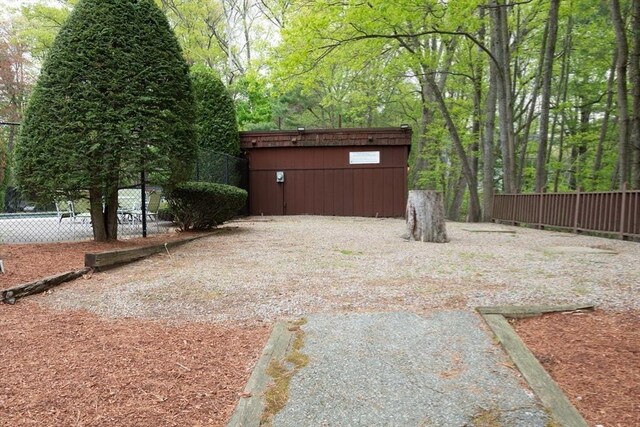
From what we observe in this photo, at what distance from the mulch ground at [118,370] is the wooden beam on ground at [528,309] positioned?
154cm

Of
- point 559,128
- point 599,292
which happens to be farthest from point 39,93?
point 559,128

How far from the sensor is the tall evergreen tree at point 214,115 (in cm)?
1154

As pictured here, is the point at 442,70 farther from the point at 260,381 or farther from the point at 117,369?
the point at 117,369

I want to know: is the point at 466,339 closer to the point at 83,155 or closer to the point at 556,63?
the point at 83,155

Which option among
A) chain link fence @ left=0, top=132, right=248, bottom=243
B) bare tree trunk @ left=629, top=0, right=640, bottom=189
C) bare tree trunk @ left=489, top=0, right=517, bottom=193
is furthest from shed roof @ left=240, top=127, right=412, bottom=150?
bare tree trunk @ left=629, top=0, right=640, bottom=189

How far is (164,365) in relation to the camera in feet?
7.07

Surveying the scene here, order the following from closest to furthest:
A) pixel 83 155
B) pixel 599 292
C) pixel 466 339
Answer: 1. pixel 466 339
2. pixel 599 292
3. pixel 83 155

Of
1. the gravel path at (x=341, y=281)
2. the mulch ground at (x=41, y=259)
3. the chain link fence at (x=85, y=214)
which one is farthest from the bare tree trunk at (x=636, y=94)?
the mulch ground at (x=41, y=259)

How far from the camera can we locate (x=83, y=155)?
487cm

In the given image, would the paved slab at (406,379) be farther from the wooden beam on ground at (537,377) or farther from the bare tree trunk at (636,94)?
the bare tree trunk at (636,94)

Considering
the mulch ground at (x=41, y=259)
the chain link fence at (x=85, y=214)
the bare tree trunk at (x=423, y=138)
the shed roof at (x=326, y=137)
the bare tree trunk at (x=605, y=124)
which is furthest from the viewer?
the bare tree trunk at (x=423, y=138)

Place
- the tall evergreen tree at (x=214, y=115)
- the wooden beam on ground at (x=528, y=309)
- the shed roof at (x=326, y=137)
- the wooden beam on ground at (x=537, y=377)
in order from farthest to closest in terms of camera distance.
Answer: the shed roof at (x=326, y=137)
the tall evergreen tree at (x=214, y=115)
the wooden beam on ground at (x=528, y=309)
the wooden beam on ground at (x=537, y=377)

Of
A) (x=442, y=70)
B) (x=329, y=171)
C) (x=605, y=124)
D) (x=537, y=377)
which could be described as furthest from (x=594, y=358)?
(x=605, y=124)

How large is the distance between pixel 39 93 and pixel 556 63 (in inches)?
691
